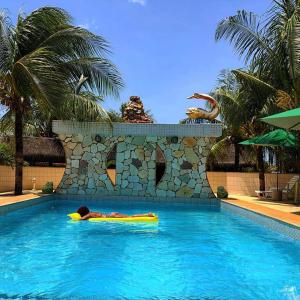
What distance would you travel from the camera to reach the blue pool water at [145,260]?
5.30m

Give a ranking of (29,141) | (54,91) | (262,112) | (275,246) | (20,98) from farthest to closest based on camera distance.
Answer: (29,141), (262,112), (20,98), (54,91), (275,246)

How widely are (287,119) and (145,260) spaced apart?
19.7 feet

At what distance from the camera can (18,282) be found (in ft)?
17.7

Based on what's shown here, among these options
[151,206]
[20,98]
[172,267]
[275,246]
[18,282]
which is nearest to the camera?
[18,282]

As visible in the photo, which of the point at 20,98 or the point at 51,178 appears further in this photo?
the point at 51,178

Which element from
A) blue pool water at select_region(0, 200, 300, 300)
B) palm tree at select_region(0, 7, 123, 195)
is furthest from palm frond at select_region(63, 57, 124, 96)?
blue pool water at select_region(0, 200, 300, 300)

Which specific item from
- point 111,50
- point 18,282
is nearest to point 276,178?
point 111,50

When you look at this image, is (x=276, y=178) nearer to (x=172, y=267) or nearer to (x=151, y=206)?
(x=151, y=206)

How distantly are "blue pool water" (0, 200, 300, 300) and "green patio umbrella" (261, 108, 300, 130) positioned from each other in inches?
107

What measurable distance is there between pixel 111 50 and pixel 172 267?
10.5m

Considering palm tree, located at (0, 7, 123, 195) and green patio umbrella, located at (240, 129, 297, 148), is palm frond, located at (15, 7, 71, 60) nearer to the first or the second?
palm tree, located at (0, 7, 123, 195)

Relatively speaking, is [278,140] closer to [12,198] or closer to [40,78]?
[40,78]

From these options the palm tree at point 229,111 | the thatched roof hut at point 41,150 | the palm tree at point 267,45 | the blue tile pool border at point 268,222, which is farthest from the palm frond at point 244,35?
the thatched roof hut at point 41,150

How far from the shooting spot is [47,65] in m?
14.1
